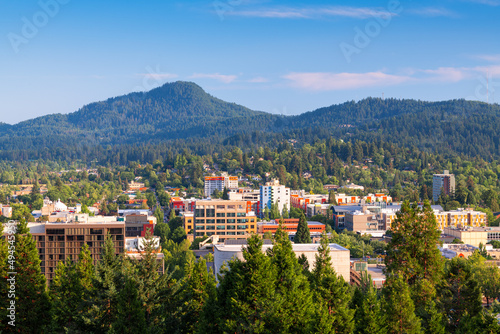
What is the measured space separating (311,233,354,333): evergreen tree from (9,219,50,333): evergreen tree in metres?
9.93

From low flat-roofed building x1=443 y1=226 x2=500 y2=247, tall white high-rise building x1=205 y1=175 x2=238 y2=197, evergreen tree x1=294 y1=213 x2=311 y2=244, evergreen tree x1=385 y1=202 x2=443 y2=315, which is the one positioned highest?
evergreen tree x1=385 y1=202 x2=443 y2=315

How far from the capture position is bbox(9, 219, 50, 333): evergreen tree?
2172 centimetres

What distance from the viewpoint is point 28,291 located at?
867 inches

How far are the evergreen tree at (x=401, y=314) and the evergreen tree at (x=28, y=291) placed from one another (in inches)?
466

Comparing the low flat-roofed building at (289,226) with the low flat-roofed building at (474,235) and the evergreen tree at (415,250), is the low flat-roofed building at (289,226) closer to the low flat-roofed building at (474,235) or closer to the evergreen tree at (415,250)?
the low flat-roofed building at (474,235)

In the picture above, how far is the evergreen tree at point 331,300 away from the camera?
16.4 meters

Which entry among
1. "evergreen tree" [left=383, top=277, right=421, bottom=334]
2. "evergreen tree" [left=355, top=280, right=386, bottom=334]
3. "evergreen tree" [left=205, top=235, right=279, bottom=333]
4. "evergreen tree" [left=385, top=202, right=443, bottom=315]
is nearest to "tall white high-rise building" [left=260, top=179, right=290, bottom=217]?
"evergreen tree" [left=385, top=202, right=443, bottom=315]

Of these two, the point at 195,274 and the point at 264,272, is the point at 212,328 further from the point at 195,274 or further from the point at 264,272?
the point at 195,274

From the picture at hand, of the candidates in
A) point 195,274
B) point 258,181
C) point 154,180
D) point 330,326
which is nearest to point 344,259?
point 195,274

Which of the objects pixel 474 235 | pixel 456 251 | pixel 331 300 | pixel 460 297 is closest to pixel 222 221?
pixel 456 251

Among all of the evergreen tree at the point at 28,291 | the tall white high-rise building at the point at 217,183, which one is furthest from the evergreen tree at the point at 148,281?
the tall white high-rise building at the point at 217,183

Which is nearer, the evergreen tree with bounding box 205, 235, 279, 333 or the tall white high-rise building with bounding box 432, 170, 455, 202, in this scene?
the evergreen tree with bounding box 205, 235, 279, 333

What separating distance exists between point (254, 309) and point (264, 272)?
1.05 metres

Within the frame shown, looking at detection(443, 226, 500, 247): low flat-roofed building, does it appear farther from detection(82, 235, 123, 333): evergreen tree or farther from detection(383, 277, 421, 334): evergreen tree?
detection(82, 235, 123, 333): evergreen tree
